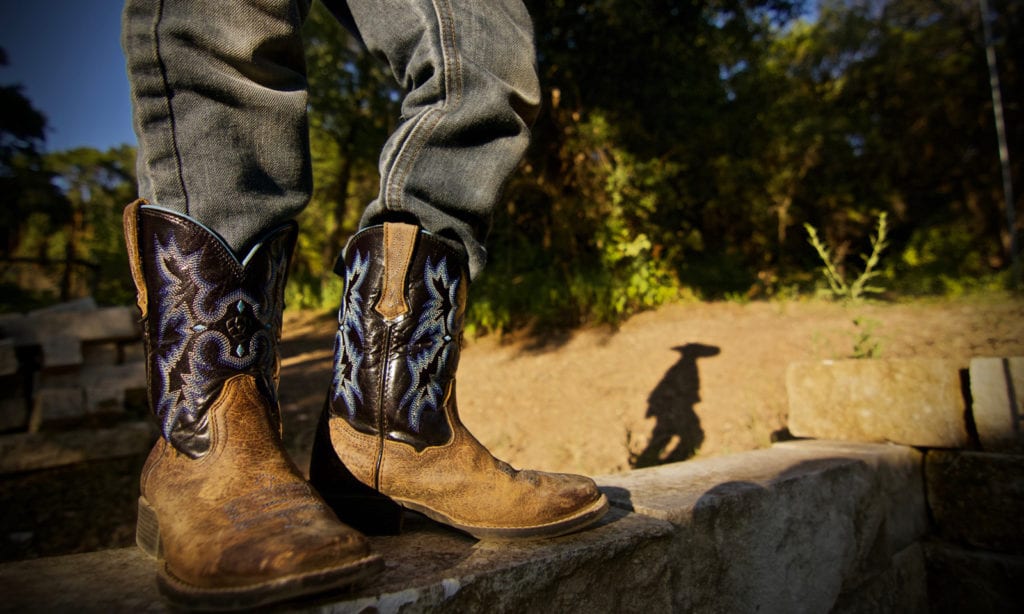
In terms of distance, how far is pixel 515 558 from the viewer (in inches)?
34.2

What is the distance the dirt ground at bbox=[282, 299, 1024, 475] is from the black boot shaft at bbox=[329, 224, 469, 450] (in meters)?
1.85

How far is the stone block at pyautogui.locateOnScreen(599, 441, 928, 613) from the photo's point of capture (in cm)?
120

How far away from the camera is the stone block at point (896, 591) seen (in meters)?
1.65

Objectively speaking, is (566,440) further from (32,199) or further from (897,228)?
(897,228)

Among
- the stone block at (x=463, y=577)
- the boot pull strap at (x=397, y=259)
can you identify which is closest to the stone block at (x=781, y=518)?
the stone block at (x=463, y=577)

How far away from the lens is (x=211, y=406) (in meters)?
0.79

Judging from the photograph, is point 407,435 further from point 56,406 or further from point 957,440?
point 56,406

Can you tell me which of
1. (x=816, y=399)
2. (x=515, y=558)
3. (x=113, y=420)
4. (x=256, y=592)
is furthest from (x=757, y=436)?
(x=113, y=420)

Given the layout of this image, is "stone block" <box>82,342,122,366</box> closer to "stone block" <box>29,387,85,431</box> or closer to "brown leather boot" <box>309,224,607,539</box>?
"stone block" <box>29,387,85,431</box>

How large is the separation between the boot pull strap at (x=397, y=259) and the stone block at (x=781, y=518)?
2.15 feet

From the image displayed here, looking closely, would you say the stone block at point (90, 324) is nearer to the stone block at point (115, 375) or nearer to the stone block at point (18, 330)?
the stone block at point (18, 330)

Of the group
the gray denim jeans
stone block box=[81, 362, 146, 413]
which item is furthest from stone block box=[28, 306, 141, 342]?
the gray denim jeans

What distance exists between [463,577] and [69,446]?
10.0ft

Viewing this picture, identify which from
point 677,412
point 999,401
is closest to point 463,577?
point 999,401
